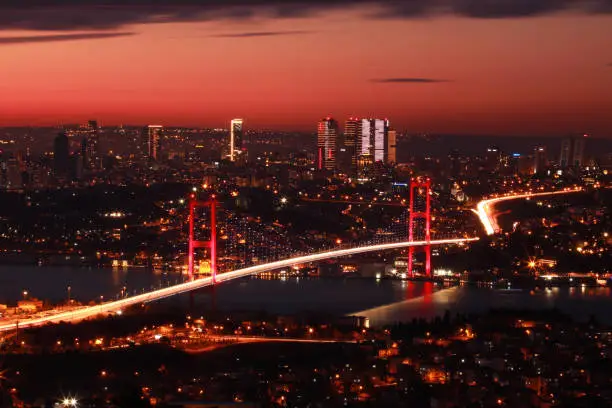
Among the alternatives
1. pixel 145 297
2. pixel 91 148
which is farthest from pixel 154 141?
pixel 145 297

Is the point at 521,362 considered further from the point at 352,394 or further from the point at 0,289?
the point at 0,289

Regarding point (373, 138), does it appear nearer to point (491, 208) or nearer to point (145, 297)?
point (491, 208)

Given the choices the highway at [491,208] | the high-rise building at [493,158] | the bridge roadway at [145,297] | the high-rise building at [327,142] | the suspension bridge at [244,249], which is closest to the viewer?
the bridge roadway at [145,297]

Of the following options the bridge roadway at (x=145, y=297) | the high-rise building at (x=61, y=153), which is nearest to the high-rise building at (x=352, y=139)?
the high-rise building at (x=61, y=153)

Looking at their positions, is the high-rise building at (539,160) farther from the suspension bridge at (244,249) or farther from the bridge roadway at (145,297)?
the bridge roadway at (145,297)

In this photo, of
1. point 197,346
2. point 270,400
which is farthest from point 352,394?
point 197,346
